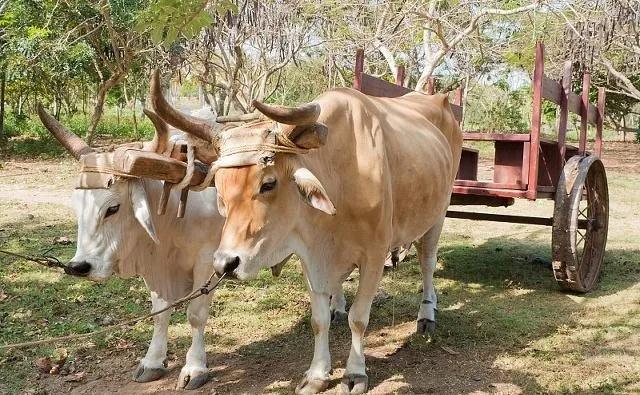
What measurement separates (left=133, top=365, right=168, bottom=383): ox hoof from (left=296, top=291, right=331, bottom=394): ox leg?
0.87 meters

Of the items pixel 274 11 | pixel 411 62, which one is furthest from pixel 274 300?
pixel 411 62

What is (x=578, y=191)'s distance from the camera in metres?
5.13

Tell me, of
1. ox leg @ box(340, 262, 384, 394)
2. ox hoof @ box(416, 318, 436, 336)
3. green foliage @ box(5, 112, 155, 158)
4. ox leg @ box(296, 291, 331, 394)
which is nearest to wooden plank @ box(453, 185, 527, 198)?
ox hoof @ box(416, 318, 436, 336)

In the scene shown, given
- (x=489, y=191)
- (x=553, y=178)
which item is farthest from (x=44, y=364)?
(x=553, y=178)

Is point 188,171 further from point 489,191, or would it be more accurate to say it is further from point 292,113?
point 489,191

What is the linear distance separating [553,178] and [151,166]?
156 inches

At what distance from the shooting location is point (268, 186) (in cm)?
299

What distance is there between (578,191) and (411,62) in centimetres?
1470

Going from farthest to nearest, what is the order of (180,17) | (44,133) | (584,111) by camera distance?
(44,133), (584,111), (180,17)

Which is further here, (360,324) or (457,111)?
(457,111)

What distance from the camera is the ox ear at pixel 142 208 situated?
3.32 m

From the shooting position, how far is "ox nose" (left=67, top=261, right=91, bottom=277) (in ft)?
10.4

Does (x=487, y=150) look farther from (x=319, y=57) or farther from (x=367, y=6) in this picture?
(x=367, y=6)

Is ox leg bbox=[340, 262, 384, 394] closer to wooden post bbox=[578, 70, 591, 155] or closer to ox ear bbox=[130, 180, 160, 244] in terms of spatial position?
ox ear bbox=[130, 180, 160, 244]
